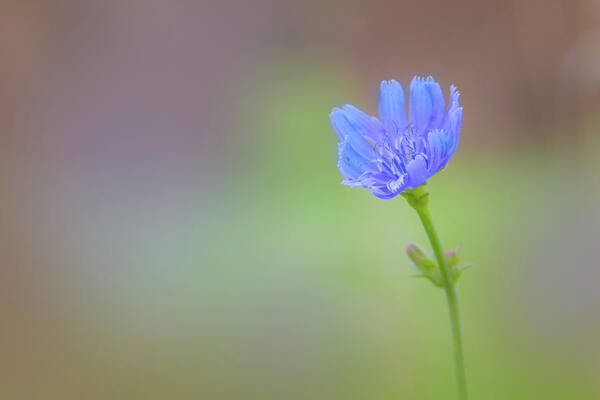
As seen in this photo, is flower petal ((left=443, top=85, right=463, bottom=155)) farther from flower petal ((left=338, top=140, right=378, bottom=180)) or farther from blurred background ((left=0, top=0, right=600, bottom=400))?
blurred background ((left=0, top=0, right=600, bottom=400))

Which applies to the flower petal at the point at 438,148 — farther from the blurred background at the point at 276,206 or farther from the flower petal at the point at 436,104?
the blurred background at the point at 276,206

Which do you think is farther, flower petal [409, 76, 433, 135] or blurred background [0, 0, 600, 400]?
Result: blurred background [0, 0, 600, 400]

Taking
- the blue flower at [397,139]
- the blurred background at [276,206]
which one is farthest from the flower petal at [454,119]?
the blurred background at [276,206]

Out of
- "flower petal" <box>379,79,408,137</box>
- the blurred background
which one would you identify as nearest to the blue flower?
"flower petal" <box>379,79,408,137</box>

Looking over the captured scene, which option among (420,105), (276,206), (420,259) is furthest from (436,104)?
(276,206)

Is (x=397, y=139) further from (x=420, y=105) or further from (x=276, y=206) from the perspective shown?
(x=276, y=206)

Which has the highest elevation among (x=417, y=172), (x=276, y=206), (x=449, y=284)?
(x=276, y=206)

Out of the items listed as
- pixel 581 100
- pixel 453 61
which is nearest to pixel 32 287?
pixel 453 61

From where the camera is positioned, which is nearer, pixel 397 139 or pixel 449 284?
pixel 449 284
